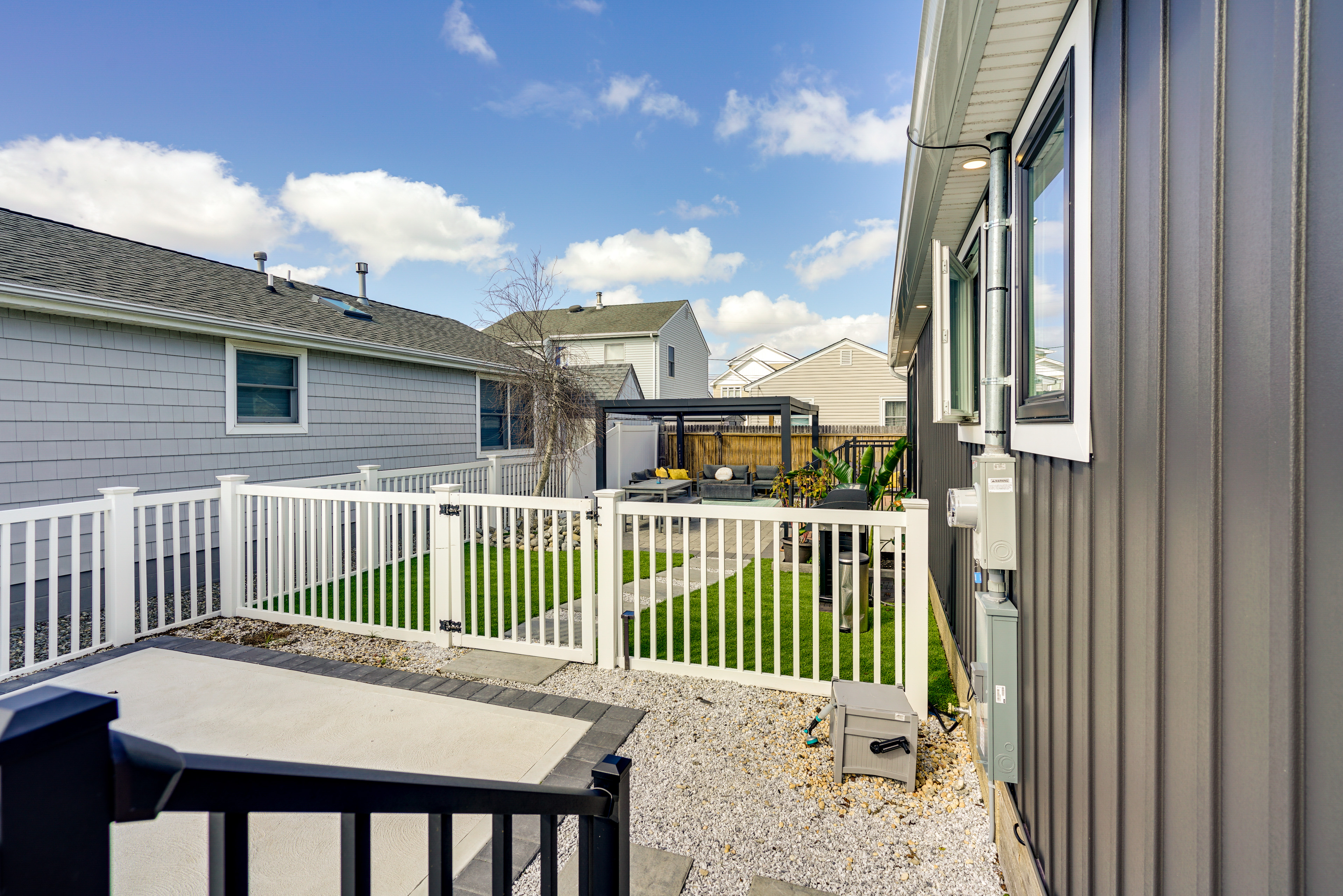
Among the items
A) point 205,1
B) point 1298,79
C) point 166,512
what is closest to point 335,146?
point 205,1

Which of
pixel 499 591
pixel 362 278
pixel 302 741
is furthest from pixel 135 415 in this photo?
pixel 362 278

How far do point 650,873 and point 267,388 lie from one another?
7.59 m

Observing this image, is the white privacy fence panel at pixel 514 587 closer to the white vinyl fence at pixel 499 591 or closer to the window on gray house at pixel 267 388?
the white vinyl fence at pixel 499 591

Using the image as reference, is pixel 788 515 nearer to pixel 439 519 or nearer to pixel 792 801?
pixel 792 801

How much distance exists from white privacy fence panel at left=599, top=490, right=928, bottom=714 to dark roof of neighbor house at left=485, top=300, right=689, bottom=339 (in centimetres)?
1541

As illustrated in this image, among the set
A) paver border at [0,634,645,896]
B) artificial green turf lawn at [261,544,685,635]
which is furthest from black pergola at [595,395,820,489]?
paver border at [0,634,645,896]

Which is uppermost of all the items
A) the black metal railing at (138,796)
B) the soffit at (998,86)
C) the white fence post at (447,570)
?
the soffit at (998,86)

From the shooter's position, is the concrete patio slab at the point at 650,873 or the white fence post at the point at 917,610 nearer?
the concrete patio slab at the point at 650,873

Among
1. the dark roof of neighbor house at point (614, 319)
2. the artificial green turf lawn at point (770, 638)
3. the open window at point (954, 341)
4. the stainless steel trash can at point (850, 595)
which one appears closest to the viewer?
the open window at point (954, 341)

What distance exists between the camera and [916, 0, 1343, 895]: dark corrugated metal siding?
71 centimetres

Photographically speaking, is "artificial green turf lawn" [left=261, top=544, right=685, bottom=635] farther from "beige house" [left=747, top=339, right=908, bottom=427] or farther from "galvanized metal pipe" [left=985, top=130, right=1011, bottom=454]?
"beige house" [left=747, top=339, right=908, bottom=427]

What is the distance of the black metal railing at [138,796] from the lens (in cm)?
38

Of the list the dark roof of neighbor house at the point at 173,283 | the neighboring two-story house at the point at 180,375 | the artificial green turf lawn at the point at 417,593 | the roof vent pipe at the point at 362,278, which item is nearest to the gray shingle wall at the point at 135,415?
the neighboring two-story house at the point at 180,375

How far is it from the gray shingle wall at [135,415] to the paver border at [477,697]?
224cm
